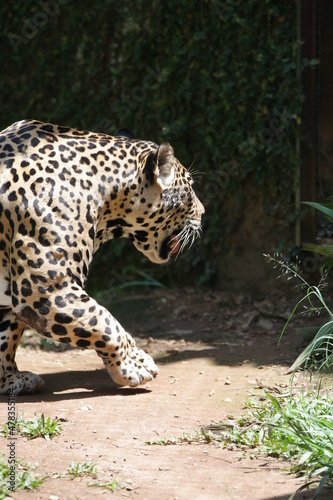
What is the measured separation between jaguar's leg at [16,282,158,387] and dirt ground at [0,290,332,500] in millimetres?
387

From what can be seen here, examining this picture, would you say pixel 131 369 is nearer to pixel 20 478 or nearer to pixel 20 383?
pixel 20 383

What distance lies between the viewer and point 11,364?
648cm

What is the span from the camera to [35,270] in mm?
5805

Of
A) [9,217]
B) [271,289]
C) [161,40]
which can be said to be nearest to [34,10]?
[161,40]

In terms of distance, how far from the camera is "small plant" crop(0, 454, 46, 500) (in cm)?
420

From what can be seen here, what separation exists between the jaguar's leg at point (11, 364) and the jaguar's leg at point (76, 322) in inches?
22.0

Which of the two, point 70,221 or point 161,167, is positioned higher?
point 161,167

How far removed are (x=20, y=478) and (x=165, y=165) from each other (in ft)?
9.53

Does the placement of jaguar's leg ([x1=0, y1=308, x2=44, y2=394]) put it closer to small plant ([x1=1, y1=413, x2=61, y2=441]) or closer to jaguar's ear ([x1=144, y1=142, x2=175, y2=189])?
small plant ([x1=1, y1=413, x2=61, y2=441])

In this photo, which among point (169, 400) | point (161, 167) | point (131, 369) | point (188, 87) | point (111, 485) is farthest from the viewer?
point (188, 87)

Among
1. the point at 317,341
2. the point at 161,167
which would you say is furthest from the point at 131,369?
the point at 317,341

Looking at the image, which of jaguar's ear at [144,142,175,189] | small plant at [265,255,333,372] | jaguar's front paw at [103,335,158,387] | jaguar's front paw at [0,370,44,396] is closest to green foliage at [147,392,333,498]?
small plant at [265,255,333,372]

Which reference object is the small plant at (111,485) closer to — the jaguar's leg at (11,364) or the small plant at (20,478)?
the small plant at (20,478)

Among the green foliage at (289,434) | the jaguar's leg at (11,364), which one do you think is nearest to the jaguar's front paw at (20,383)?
the jaguar's leg at (11,364)
